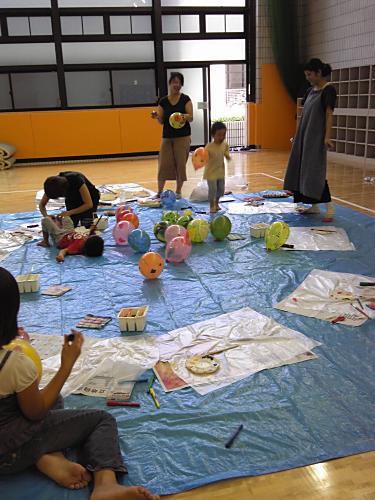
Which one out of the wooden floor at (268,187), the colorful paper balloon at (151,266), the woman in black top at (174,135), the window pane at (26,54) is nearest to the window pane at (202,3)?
the window pane at (26,54)

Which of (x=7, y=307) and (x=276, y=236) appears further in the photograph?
(x=276, y=236)

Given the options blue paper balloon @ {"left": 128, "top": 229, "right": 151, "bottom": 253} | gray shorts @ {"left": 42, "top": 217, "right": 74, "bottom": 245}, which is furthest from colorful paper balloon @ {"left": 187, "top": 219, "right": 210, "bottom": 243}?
gray shorts @ {"left": 42, "top": 217, "right": 74, "bottom": 245}

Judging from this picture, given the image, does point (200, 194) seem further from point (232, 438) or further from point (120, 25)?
point (120, 25)

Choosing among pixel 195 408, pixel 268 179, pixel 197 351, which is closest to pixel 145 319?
pixel 197 351

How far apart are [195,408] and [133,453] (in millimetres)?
330

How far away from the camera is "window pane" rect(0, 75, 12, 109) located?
31.6ft

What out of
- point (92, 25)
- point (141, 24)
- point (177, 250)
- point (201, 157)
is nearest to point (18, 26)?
point (92, 25)

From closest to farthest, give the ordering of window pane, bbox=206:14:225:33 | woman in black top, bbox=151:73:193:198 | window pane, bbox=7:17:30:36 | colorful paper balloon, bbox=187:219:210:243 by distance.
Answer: colorful paper balloon, bbox=187:219:210:243
woman in black top, bbox=151:73:193:198
window pane, bbox=7:17:30:36
window pane, bbox=206:14:225:33

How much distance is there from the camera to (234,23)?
1057 cm

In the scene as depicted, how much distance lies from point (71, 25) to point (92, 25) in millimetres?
418

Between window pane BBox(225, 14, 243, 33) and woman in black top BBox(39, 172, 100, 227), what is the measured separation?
7.53 meters

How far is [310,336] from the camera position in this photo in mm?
2475

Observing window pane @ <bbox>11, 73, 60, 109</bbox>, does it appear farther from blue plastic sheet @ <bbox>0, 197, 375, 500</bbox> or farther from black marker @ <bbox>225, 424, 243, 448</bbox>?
black marker @ <bbox>225, 424, 243, 448</bbox>

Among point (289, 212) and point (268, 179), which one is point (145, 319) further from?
point (268, 179)
